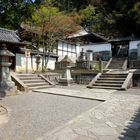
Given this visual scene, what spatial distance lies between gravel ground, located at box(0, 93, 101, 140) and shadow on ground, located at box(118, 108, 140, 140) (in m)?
1.96

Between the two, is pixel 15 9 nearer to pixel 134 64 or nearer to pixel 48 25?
pixel 48 25

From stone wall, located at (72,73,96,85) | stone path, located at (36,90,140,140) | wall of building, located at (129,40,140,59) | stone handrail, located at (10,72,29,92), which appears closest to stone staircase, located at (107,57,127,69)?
wall of building, located at (129,40,140,59)

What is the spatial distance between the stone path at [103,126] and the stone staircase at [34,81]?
714 centimetres

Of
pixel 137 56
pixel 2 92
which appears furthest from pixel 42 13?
pixel 2 92

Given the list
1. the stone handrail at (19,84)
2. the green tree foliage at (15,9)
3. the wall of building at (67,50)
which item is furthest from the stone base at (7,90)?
the wall of building at (67,50)

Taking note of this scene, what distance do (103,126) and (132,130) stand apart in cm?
84

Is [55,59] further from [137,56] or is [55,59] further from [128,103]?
[128,103]

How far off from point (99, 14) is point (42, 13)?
21644mm

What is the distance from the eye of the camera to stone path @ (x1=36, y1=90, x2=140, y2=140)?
5.82 metres

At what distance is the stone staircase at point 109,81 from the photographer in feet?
53.0

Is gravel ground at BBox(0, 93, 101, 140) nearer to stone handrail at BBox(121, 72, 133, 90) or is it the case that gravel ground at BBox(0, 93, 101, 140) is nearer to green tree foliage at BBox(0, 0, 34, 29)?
green tree foliage at BBox(0, 0, 34, 29)

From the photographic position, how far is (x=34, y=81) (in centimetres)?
1612

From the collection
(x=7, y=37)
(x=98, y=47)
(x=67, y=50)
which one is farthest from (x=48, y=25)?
(x=98, y=47)

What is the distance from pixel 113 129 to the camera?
641 centimetres
